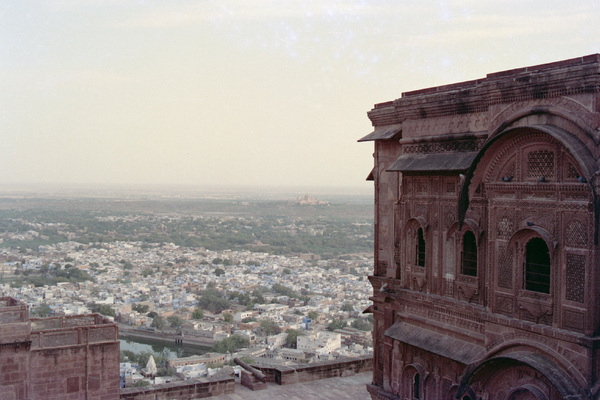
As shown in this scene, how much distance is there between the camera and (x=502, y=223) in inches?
291

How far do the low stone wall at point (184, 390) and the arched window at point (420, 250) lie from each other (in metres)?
4.04

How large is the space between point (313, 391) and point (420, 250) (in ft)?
12.2

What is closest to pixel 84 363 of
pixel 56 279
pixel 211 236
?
pixel 56 279

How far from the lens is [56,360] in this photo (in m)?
9.51

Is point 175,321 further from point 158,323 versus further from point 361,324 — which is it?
point 361,324

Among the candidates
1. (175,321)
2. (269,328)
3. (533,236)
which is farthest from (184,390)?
(175,321)

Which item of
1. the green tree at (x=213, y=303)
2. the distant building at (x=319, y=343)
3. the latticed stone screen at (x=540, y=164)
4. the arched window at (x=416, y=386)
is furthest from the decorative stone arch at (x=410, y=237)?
the green tree at (x=213, y=303)

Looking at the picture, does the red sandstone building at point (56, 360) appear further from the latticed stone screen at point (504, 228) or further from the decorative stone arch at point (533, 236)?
the decorative stone arch at point (533, 236)

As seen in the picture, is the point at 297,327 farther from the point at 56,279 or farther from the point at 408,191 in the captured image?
the point at 408,191

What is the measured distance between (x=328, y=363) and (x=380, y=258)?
2.80m

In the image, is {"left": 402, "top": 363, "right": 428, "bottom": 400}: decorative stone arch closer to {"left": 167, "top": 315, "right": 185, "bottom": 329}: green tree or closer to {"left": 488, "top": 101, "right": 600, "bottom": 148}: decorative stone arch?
{"left": 488, "top": 101, "right": 600, "bottom": 148}: decorative stone arch

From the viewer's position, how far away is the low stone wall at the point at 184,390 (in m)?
10.5

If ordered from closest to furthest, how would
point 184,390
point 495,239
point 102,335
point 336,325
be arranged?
point 495,239
point 102,335
point 184,390
point 336,325

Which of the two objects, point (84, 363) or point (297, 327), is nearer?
point (84, 363)
